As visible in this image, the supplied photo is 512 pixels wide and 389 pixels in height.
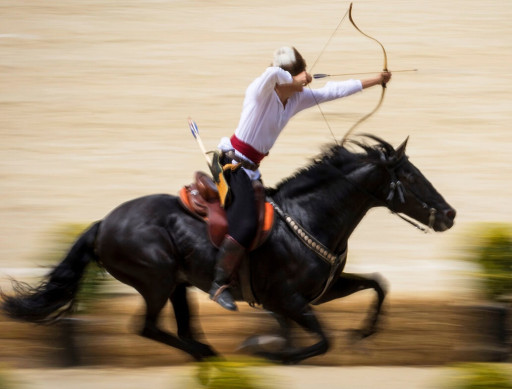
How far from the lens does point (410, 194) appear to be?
278 inches

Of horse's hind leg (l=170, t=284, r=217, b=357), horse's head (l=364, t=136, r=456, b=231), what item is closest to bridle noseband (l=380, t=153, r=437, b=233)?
horse's head (l=364, t=136, r=456, b=231)

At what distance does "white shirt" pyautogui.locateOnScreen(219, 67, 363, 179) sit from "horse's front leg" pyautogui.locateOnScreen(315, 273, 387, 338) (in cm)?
98

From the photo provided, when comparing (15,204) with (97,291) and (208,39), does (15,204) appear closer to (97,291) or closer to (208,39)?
(97,291)

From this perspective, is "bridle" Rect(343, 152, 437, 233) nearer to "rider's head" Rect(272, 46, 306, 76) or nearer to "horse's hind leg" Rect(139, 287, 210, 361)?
"rider's head" Rect(272, 46, 306, 76)

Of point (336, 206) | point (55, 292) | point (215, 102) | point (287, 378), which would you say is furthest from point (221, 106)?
point (287, 378)

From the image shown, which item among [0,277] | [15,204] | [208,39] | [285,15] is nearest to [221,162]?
[0,277]

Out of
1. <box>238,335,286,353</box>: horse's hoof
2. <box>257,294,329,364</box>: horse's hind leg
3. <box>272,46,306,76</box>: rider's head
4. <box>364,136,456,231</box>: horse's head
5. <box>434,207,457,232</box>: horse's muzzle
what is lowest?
<box>238,335,286,353</box>: horse's hoof

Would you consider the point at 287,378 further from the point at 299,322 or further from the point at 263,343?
the point at 263,343

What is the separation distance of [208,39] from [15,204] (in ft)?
23.4

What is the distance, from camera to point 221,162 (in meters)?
6.98

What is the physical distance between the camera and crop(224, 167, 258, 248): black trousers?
6.75 metres

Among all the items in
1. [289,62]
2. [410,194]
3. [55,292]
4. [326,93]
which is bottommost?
[55,292]

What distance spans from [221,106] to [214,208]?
8.33 meters

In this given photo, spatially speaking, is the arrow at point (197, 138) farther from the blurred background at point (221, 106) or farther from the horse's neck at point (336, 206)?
the blurred background at point (221, 106)
